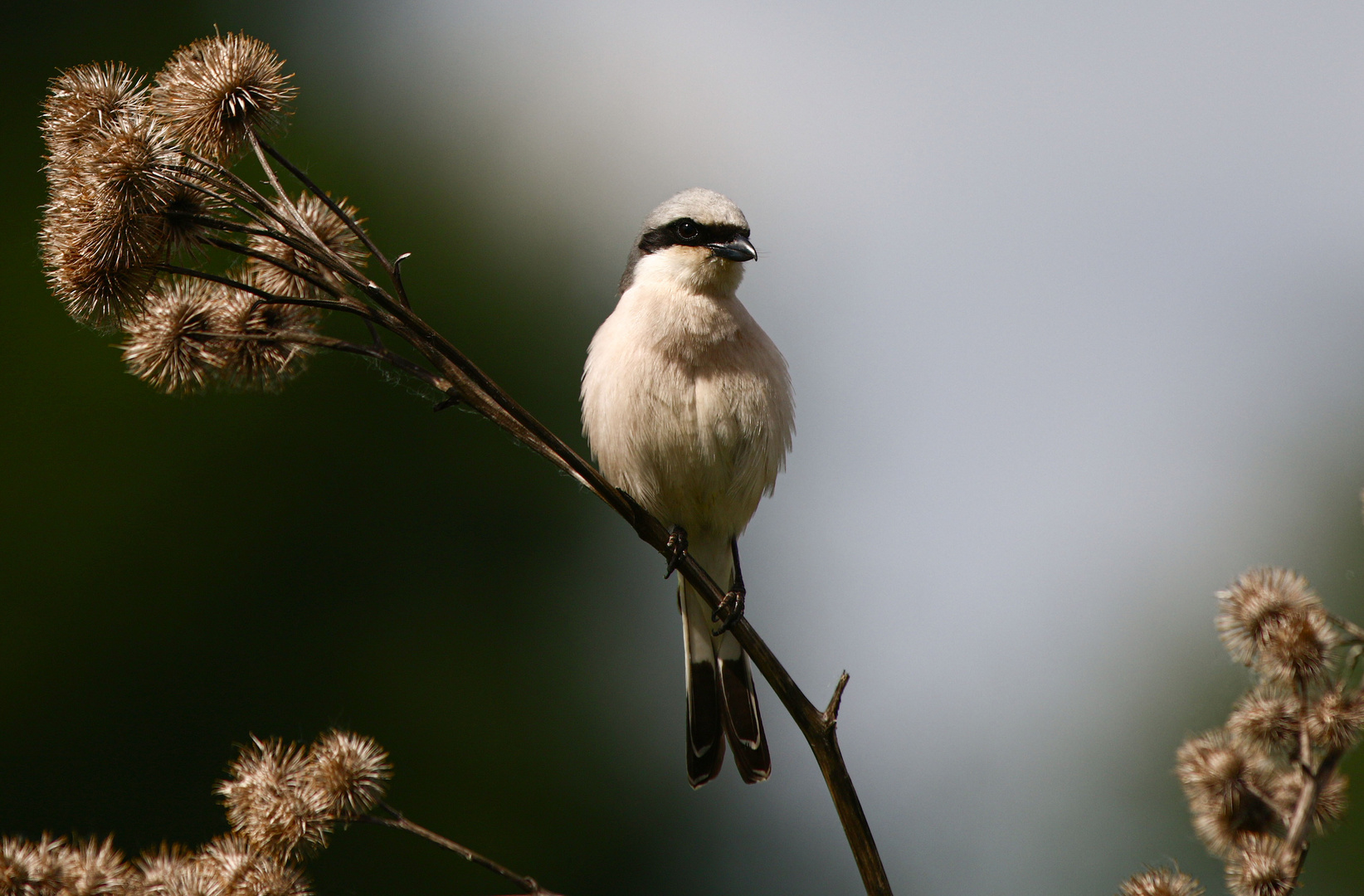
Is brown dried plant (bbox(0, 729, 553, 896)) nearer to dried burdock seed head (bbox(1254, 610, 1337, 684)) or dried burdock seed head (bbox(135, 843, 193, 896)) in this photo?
dried burdock seed head (bbox(135, 843, 193, 896))

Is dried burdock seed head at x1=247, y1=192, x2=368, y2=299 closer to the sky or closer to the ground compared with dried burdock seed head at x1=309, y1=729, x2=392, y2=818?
closer to the sky

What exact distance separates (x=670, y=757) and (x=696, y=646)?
21.8ft

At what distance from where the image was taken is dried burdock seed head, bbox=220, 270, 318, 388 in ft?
6.18

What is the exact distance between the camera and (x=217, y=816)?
7.53 metres

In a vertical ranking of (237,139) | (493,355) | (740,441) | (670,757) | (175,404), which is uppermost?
(493,355)

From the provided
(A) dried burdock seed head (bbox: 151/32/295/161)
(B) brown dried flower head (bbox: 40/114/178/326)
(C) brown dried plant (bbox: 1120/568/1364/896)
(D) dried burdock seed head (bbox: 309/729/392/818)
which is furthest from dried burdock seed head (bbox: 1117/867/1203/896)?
(A) dried burdock seed head (bbox: 151/32/295/161)

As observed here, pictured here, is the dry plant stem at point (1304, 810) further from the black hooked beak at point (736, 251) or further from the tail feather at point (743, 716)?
the black hooked beak at point (736, 251)

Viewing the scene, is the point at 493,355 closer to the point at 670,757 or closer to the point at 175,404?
the point at 175,404

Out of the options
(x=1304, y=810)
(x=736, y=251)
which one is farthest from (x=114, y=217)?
(x=1304, y=810)

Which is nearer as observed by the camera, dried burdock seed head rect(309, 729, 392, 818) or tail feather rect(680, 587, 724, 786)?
dried burdock seed head rect(309, 729, 392, 818)

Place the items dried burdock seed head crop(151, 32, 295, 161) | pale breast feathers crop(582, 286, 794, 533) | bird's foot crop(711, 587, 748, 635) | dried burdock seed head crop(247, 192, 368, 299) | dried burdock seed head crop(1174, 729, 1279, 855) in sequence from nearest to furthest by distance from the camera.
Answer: dried burdock seed head crop(1174, 729, 1279, 855)
bird's foot crop(711, 587, 748, 635)
dried burdock seed head crop(151, 32, 295, 161)
dried burdock seed head crop(247, 192, 368, 299)
pale breast feathers crop(582, 286, 794, 533)

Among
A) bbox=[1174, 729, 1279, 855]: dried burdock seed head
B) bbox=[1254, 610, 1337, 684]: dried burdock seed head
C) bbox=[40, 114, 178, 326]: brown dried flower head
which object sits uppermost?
bbox=[40, 114, 178, 326]: brown dried flower head

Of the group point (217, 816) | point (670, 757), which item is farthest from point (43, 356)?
point (670, 757)

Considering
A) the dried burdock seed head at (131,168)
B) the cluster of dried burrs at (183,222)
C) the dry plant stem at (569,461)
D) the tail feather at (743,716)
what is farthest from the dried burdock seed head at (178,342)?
the tail feather at (743,716)
